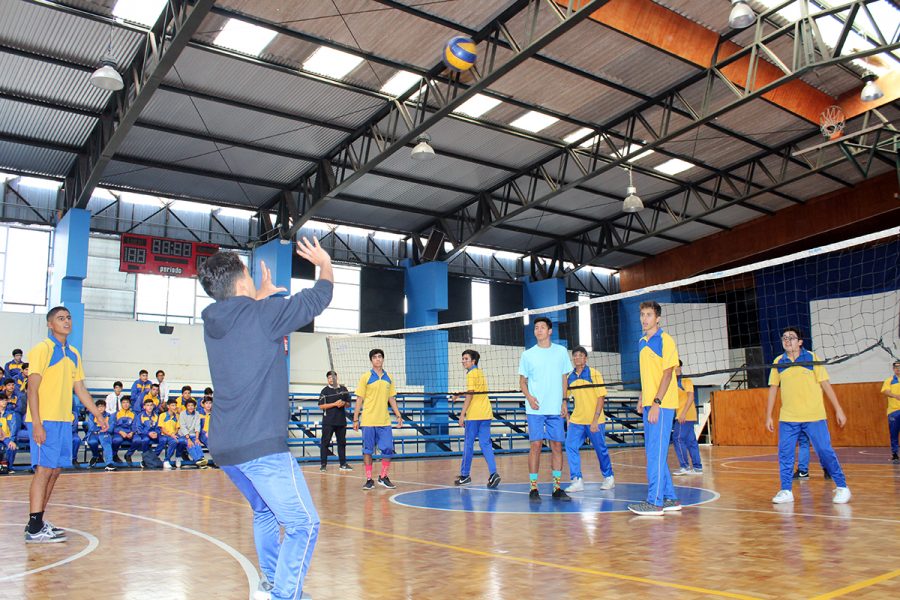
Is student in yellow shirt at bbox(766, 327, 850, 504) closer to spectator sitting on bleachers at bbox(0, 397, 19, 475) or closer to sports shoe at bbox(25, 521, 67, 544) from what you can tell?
sports shoe at bbox(25, 521, 67, 544)

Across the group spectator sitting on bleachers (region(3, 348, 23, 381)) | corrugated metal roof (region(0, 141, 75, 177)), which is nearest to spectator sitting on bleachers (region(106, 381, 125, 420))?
spectator sitting on bleachers (region(3, 348, 23, 381))

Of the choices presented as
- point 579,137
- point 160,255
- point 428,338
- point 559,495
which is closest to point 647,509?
point 559,495

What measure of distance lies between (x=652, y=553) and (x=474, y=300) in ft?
76.8

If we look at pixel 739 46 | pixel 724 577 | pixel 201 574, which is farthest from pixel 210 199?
pixel 724 577

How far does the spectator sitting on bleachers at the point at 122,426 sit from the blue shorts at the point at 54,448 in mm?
9707

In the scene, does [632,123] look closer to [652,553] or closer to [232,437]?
[652,553]

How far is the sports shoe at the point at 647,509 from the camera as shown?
6082mm

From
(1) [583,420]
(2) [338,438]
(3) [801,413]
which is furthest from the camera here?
(2) [338,438]

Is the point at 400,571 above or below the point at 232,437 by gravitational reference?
below

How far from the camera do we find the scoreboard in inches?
752

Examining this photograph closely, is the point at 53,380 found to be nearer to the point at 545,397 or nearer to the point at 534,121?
the point at 545,397

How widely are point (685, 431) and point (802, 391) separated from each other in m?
4.03

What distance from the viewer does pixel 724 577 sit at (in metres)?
3.72

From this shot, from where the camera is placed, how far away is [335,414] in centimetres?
1390
